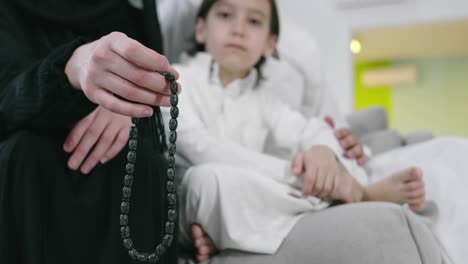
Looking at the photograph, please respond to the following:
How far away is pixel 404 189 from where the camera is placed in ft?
2.61

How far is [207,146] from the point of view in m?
0.84

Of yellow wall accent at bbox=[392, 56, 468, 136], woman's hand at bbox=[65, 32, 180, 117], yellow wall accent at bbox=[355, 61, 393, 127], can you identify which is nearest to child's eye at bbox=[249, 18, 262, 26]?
woman's hand at bbox=[65, 32, 180, 117]

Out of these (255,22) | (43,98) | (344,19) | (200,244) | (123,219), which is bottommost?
(200,244)

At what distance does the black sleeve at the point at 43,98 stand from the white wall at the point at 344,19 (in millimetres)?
1872

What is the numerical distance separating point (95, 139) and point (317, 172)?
334 mm

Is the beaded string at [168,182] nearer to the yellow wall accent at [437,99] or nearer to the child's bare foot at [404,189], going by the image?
the child's bare foot at [404,189]

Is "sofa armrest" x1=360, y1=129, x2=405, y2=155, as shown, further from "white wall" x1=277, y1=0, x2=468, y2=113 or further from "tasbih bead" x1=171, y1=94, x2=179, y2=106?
"white wall" x1=277, y1=0, x2=468, y2=113

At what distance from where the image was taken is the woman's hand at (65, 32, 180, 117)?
0.42 metres

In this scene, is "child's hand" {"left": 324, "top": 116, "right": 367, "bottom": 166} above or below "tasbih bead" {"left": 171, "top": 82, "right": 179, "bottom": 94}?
below

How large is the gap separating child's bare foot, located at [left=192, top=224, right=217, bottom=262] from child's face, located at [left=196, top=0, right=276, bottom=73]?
0.36 metres

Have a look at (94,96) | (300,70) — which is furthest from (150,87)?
(300,70)

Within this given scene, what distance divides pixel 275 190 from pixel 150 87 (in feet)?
1.17

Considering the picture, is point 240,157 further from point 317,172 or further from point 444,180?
point 444,180

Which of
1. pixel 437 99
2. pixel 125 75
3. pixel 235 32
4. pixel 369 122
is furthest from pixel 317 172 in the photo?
pixel 437 99
